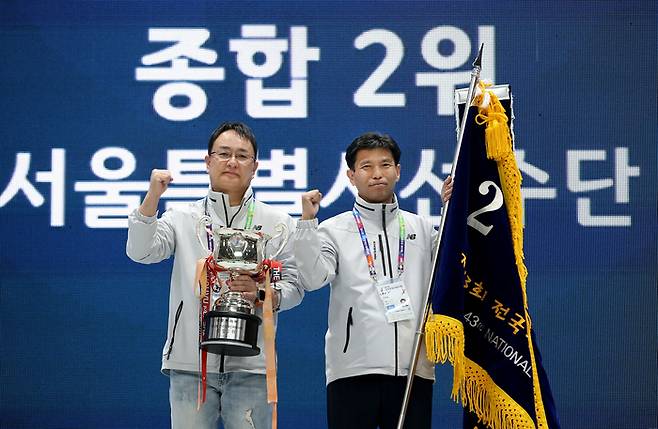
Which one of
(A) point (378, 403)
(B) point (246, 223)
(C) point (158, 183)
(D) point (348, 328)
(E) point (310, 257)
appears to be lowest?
(A) point (378, 403)

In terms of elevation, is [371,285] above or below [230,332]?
above

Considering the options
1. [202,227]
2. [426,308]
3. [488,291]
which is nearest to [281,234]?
[202,227]

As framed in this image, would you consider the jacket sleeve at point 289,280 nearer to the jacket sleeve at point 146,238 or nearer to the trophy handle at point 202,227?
the trophy handle at point 202,227

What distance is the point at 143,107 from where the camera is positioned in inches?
191

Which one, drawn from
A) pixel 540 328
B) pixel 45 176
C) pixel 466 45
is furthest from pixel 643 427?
pixel 45 176

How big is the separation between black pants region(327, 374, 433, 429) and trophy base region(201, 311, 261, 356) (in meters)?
0.37

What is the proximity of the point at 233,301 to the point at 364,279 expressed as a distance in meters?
0.48

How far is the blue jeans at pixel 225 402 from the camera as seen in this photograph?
3.08 metres

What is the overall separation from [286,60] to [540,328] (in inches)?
72.1

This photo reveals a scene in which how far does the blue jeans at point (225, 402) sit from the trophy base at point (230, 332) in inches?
5.8

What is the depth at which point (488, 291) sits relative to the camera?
128 inches

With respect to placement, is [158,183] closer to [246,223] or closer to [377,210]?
[246,223]

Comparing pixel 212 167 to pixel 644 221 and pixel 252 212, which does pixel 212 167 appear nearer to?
pixel 252 212

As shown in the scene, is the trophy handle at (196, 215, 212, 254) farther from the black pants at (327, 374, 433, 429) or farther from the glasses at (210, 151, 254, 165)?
the black pants at (327, 374, 433, 429)
